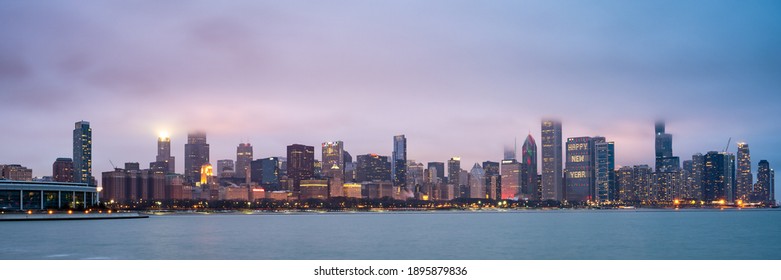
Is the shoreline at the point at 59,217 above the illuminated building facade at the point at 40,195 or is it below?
below

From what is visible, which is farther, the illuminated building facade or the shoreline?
the illuminated building facade

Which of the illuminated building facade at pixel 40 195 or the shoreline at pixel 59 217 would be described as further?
the illuminated building facade at pixel 40 195

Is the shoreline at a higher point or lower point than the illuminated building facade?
lower

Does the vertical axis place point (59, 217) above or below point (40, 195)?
below

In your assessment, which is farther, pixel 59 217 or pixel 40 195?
pixel 40 195

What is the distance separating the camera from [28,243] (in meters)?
69.1
